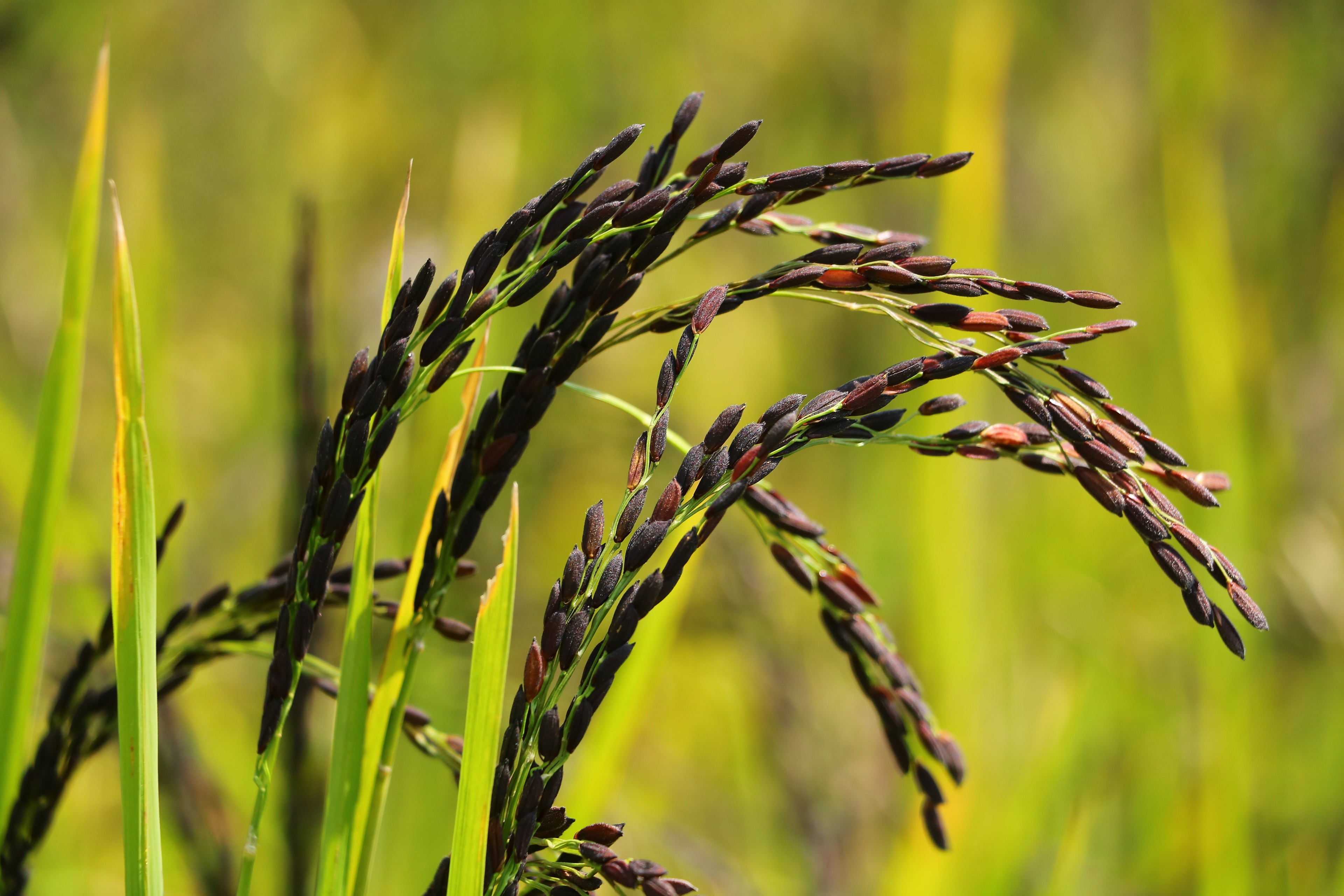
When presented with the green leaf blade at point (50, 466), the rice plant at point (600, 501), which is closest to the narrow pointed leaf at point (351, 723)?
the rice plant at point (600, 501)

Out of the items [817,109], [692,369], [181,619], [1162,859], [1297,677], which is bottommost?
[1162,859]

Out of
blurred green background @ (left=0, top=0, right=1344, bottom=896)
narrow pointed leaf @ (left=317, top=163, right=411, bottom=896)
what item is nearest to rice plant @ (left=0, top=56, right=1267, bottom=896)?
narrow pointed leaf @ (left=317, top=163, right=411, bottom=896)

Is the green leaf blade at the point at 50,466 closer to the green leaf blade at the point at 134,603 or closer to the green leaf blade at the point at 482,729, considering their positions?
the green leaf blade at the point at 134,603

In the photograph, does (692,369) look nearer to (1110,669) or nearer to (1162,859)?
(1110,669)

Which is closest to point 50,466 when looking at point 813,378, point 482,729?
point 482,729

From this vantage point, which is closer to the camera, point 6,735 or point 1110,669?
point 6,735

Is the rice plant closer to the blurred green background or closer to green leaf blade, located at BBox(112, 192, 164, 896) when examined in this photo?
green leaf blade, located at BBox(112, 192, 164, 896)

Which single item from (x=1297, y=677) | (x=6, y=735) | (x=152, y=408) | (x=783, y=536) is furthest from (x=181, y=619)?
(x=1297, y=677)
